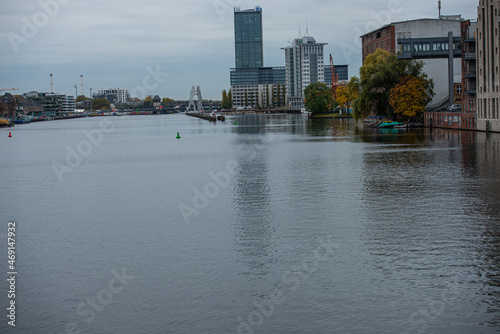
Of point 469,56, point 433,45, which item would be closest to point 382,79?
point 433,45

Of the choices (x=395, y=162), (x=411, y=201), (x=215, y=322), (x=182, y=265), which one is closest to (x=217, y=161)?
(x=395, y=162)

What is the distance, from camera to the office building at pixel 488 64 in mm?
83875

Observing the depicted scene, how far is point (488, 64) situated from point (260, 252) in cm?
7214

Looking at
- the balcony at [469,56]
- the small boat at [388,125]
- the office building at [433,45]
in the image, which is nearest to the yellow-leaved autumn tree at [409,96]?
the office building at [433,45]

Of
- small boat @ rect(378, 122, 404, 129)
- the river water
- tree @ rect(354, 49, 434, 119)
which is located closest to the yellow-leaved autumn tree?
tree @ rect(354, 49, 434, 119)

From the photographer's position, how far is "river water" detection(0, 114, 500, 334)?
713 inches

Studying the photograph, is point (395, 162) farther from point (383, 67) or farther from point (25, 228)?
point (383, 67)

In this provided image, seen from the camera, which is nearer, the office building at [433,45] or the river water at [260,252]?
the river water at [260,252]

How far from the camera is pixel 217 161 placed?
63781mm

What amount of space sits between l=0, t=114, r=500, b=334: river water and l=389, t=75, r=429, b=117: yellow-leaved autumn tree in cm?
6189

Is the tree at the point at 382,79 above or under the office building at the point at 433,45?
under

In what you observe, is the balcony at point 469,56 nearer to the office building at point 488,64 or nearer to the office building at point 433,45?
the office building at point 488,64

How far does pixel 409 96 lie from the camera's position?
363ft

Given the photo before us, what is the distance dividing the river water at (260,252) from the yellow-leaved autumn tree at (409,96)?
61891 millimetres
